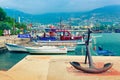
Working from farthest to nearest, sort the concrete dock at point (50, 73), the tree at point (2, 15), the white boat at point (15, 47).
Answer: the tree at point (2, 15) < the white boat at point (15, 47) < the concrete dock at point (50, 73)

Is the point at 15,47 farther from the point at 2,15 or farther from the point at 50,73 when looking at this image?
the point at 2,15

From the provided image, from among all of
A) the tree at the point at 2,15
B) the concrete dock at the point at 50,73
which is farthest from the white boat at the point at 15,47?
the tree at the point at 2,15

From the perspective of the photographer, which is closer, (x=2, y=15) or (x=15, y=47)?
(x=15, y=47)

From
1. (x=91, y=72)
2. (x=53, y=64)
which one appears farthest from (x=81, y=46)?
(x=91, y=72)

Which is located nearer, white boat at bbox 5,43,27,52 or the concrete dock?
the concrete dock

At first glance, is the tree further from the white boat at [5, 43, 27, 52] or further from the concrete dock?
the concrete dock

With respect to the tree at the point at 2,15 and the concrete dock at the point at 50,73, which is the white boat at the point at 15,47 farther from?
the tree at the point at 2,15

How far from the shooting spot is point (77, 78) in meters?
18.2

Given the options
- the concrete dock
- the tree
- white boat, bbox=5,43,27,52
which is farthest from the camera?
the tree

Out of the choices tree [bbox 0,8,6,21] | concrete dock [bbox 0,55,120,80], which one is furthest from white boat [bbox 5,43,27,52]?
tree [bbox 0,8,6,21]

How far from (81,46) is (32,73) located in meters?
44.1

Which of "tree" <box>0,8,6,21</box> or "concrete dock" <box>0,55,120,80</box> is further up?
"tree" <box>0,8,6,21</box>

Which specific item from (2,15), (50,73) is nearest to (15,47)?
(50,73)

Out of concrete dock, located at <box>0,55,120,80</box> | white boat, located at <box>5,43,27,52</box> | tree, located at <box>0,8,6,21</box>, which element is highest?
tree, located at <box>0,8,6,21</box>
